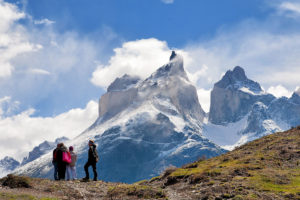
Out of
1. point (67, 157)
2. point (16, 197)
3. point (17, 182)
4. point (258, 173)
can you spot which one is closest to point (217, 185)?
point (258, 173)

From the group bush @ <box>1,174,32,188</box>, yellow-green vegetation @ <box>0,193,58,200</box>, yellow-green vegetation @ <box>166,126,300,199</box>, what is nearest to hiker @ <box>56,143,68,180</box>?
bush @ <box>1,174,32,188</box>

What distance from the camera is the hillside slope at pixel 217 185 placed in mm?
28750

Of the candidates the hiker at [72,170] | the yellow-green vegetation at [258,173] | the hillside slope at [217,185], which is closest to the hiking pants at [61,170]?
the hiker at [72,170]

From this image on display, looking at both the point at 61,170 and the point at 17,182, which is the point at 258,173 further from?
the point at 17,182

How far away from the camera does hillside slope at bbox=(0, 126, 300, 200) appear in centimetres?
2875

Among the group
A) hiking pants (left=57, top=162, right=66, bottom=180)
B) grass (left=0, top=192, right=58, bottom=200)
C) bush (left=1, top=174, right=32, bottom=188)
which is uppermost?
hiking pants (left=57, top=162, right=66, bottom=180)

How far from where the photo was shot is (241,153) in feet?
155

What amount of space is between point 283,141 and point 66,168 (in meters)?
24.8

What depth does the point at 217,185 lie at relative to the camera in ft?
106

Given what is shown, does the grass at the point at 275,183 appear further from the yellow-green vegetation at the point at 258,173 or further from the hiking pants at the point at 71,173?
the hiking pants at the point at 71,173

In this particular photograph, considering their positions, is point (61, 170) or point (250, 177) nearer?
point (250, 177)

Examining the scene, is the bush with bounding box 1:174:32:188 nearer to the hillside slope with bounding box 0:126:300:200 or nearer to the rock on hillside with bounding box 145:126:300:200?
the hillside slope with bounding box 0:126:300:200

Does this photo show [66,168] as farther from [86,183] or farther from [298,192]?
[298,192]

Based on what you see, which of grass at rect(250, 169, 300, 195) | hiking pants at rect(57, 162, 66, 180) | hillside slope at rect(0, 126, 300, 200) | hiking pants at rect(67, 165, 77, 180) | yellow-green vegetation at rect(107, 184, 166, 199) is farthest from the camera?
hiking pants at rect(67, 165, 77, 180)
